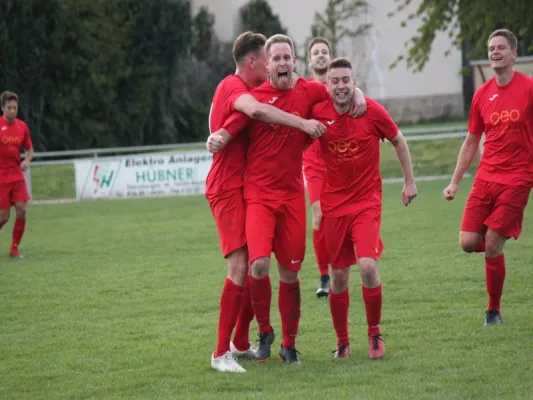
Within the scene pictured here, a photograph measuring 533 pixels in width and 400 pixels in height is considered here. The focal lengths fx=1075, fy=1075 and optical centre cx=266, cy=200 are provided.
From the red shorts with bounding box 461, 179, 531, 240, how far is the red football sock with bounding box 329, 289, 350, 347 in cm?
151

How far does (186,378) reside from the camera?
7078 millimetres

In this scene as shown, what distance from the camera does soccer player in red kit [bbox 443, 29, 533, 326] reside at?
8.39 meters

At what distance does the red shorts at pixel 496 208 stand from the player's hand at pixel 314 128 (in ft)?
6.53

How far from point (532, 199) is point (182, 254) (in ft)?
28.5

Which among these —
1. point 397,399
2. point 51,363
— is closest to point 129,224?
point 51,363

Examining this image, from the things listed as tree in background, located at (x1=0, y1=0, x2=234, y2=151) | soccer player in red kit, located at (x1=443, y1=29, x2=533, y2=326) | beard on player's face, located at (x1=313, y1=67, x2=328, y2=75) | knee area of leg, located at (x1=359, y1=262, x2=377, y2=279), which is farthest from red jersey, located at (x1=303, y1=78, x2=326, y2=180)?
tree in background, located at (x1=0, y1=0, x2=234, y2=151)

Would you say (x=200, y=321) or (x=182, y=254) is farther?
(x=182, y=254)

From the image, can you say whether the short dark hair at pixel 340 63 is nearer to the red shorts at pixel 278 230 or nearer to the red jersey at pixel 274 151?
the red jersey at pixel 274 151

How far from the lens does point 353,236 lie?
748 centimetres

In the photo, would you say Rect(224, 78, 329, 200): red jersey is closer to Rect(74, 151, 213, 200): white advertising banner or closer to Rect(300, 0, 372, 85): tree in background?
Rect(74, 151, 213, 200): white advertising banner

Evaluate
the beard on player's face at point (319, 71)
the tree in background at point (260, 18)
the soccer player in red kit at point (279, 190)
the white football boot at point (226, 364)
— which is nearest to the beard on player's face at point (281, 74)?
the soccer player in red kit at point (279, 190)

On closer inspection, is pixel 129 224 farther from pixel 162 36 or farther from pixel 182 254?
pixel 162 36

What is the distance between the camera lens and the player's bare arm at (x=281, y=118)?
7.08 metres

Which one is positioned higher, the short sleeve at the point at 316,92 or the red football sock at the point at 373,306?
the short sleeve at the point at 316,92
